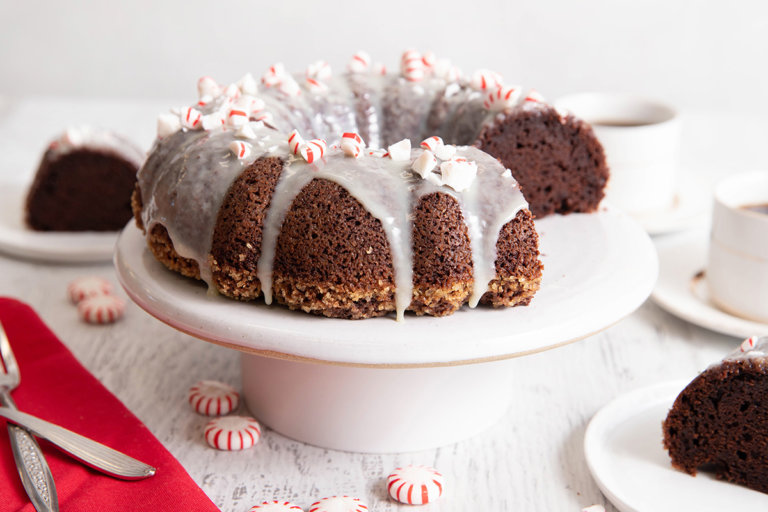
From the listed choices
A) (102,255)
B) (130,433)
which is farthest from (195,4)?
(130,433)

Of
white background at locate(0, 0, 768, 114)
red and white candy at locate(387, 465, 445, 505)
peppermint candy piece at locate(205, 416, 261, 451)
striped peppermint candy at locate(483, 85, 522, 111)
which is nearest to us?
red and white candy at locate(387, 465, 445, 505)

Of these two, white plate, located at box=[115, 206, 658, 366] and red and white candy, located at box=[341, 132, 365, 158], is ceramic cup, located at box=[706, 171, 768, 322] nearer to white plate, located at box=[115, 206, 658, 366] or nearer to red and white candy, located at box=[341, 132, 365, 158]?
white plate, located at box=[115, 206, 658, 366]

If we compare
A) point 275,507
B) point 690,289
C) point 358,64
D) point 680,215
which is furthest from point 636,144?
point 275,507

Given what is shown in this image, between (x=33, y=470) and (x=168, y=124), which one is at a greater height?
(x=168, y=124)

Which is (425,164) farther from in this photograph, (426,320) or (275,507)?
(275,507)

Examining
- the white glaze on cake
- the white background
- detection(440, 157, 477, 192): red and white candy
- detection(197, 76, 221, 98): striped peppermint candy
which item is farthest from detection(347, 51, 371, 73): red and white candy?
the white background
